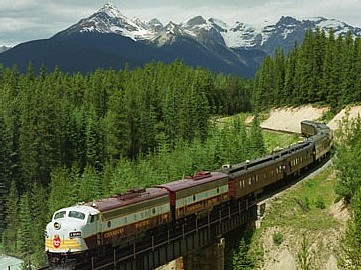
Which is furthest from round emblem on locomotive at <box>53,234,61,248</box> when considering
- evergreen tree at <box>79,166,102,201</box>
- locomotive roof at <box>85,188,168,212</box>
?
evergreen tree at <box>79,166,102,201</box>

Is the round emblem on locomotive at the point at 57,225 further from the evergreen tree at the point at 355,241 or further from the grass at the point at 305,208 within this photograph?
the grass at the point at 305,208

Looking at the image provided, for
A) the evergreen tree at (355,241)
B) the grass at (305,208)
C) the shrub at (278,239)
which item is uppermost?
the evergreen tree at (355,241)

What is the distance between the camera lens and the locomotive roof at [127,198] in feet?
129

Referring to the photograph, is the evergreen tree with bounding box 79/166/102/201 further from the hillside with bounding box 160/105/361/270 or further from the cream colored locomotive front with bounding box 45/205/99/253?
the cream colored locomotive front with bounding box 45/205/99/253

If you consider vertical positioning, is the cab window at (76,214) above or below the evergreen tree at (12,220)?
above

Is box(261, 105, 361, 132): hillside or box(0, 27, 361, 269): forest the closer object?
box(0, 27, 361, 269): forest

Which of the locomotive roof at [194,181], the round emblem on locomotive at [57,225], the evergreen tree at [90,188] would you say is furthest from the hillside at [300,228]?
the evergreen tree at [90,188]

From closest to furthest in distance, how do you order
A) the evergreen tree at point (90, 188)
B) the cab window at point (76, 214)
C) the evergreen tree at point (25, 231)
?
the cab window at point (76, 214)
the evergreen tree at point (90, 188)
the evergreen tree at point (25, 231)

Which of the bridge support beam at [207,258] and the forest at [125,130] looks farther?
the forest at [125,130]

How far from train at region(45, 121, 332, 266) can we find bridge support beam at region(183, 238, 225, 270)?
11.9 ft

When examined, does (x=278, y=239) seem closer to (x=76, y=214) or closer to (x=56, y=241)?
(x=76, y=214)

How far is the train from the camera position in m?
37.0

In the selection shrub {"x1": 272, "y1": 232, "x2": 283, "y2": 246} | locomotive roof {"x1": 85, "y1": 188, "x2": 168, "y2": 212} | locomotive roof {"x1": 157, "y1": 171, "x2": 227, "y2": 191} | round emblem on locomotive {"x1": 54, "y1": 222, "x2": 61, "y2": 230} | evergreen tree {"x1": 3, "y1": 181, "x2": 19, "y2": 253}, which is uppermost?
locomotive roof {"x1": 85, "y1": 188, "x2": 168, "y2": 212}

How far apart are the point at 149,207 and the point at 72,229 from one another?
753 centimetres
